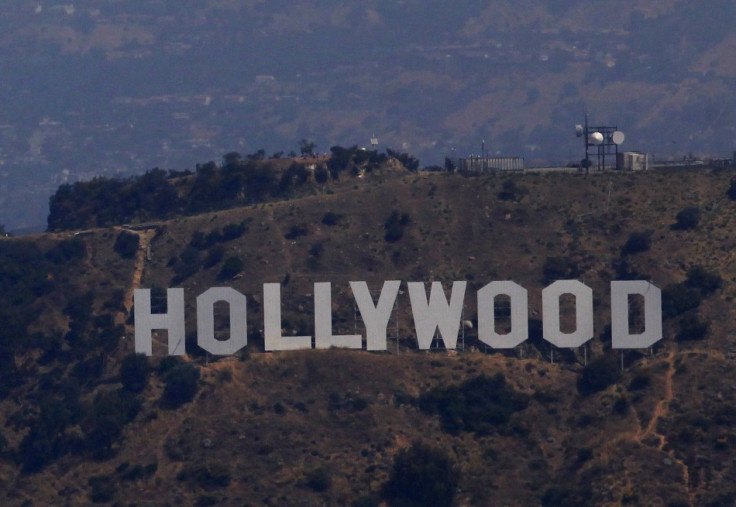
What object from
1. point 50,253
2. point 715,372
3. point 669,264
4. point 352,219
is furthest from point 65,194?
point 715,372

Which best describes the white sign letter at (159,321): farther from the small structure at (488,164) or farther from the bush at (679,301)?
the small structure at (488,164)

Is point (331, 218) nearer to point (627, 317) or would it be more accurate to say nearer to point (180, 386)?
point (180, 386)

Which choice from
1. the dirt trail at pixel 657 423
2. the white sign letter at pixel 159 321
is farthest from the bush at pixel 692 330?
the white sign letter at pixel 159 321

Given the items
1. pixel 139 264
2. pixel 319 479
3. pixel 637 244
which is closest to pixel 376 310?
pixel 319 479

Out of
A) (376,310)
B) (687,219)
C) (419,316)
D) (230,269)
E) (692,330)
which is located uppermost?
(687,219)

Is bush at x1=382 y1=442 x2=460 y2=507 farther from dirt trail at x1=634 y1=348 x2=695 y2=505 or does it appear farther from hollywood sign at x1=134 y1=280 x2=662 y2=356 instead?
hollywood sign at x1=134 y1=280 x2=662 y2=356

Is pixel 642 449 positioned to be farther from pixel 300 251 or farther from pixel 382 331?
pixel 300 251

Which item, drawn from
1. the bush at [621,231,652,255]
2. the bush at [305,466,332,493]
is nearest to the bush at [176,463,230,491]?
the bush at [305,466,332,493]
